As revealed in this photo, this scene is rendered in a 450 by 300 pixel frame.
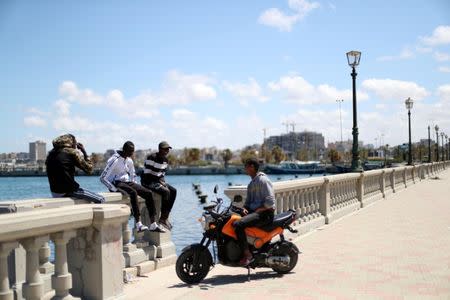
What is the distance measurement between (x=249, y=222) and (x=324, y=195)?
720 cm

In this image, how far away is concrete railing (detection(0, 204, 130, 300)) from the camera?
499 cm

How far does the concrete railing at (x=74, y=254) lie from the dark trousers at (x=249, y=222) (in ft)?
6.98

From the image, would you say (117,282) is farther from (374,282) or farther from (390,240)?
(390,240)

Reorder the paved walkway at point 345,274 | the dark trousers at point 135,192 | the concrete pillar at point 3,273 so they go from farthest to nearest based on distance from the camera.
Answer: the dark trousers at point 135,192 → the paved walkway at point 345,274 → the concrete pillar at point 3,273

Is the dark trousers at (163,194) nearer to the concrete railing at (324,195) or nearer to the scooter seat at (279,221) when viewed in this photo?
the concrete railing at (324,195)

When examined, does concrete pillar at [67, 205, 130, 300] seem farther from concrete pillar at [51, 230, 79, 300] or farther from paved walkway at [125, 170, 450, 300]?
paved walkway at [125, 170, 450, 300]

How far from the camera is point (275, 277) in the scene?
818 centimetres

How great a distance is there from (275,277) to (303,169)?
6994 inches

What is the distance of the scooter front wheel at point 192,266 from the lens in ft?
25.2

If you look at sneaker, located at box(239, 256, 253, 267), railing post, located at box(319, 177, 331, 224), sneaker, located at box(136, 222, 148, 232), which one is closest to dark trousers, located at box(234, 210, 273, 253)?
sneaker, located at box(239, 256, 253, 267)

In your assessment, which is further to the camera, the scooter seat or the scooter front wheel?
the scooter seat

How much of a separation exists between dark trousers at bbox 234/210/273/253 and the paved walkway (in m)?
0.58

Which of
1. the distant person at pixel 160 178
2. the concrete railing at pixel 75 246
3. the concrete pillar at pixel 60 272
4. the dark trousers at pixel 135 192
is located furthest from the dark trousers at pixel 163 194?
the concrete pillar at pixel 60 272

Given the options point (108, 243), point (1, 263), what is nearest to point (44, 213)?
point (1, 263)
